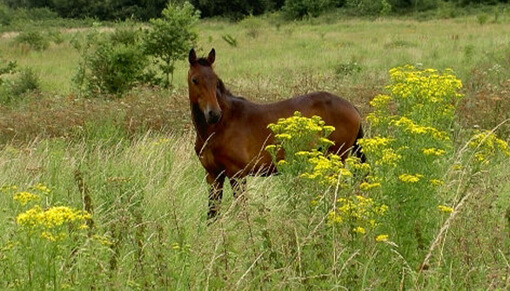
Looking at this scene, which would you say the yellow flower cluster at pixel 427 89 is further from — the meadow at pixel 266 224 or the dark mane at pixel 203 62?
the dark mane at pixel 203 62

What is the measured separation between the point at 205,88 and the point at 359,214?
241 cm

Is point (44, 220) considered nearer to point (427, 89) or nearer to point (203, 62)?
point (427, 89)

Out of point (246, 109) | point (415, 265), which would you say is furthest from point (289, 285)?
point (246, 109)

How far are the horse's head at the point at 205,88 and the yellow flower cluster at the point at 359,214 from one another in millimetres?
2067

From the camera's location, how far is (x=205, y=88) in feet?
18.5

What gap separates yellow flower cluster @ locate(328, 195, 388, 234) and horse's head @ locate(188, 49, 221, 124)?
2.07 metres

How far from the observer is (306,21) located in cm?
4144

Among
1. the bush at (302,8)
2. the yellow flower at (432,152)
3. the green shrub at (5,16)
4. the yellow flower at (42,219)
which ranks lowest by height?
the bush at (302,8)

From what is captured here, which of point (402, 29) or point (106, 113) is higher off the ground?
point (106, 113)

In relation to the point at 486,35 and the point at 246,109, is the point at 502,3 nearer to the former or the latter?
the point at 486,35

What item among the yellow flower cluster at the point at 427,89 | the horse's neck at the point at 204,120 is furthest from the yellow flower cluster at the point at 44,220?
the horse's neck at the point at 204,120

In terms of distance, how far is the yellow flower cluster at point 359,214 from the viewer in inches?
138

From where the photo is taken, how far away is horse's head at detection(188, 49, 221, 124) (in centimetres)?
554

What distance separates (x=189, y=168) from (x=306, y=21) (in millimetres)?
35411
